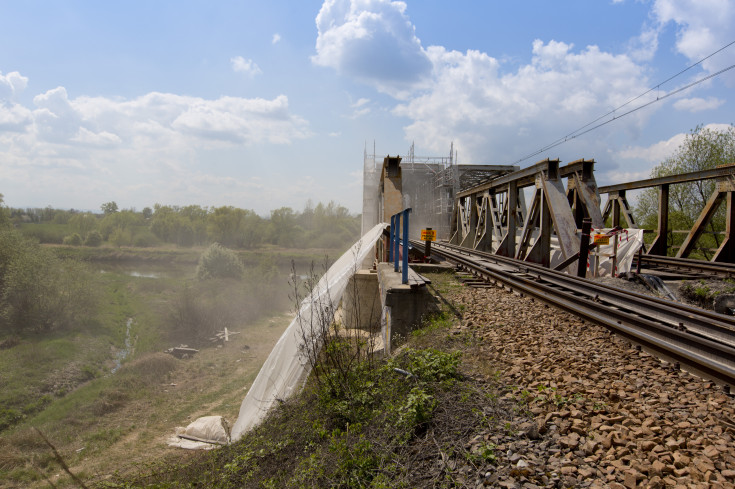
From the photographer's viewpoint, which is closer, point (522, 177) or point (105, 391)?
point (522, 177)

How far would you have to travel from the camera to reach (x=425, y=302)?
6.44m

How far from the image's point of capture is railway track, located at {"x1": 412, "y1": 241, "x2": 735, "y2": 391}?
3.75 m

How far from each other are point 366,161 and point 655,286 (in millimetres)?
48538

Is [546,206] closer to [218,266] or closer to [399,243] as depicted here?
[399,243]

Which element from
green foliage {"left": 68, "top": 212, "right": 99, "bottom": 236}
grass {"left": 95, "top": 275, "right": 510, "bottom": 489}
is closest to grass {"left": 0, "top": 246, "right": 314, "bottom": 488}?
grass {"left": 95, "top": 275, "right": 510, "bottom": 489}

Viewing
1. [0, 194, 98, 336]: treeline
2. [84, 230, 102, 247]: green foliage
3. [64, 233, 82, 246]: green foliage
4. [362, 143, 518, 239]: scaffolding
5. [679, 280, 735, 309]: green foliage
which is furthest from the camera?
[84, 230, 102, 247]: green foliage

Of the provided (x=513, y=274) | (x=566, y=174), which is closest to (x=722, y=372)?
(x=513, y=274)

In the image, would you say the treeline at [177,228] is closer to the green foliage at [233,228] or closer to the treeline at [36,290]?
the green foliage at [233,228]

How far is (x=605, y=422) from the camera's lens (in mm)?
2934

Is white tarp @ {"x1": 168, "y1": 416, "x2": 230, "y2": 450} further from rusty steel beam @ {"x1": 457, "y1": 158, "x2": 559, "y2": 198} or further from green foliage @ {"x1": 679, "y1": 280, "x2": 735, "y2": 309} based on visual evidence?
rusty steel beam @ {"x1": 457, "y1": 158, "x2": 559, "y2": 198}

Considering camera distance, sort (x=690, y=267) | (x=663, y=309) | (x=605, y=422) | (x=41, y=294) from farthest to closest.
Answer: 1. (x=41, y=294)
2. (x=690, y=267)
3. (x=663, y=309)
4. (x=605, y=422)

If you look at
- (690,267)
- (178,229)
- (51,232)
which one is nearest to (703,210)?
(690,267)

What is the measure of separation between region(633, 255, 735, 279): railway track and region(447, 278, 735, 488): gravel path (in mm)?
7628

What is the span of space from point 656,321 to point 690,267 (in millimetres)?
7471
